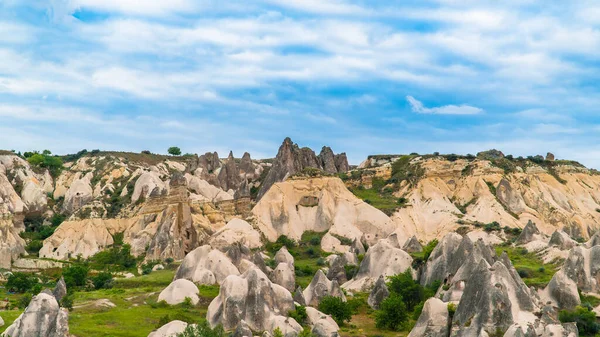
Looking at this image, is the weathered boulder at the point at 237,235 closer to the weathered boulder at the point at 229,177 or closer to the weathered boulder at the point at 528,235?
the weathered boulder at the point at 528,235

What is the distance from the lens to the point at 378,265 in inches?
3172

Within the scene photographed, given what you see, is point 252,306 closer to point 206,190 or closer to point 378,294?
point 378,294

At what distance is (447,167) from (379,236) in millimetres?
24864

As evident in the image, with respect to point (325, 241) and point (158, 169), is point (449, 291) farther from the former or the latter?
point (158, 169)

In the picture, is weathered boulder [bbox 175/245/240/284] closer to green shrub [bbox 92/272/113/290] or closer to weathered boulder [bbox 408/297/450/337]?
green shrub [bbox 92/272/113/290]

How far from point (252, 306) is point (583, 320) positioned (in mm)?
24809

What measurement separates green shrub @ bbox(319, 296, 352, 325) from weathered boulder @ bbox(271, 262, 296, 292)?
10383 mm

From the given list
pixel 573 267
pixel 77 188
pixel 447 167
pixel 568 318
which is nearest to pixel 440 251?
pixel 573 267

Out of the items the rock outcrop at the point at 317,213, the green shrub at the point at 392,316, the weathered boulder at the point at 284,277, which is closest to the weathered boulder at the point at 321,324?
the green shrub at the point at 392,316

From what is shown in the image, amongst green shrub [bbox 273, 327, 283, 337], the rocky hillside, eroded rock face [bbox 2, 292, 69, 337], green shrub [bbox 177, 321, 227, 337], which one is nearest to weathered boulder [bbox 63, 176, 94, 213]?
the rocky hillside

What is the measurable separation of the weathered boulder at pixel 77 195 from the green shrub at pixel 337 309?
280 feet

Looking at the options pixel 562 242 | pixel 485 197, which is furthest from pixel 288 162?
pixel 562 242

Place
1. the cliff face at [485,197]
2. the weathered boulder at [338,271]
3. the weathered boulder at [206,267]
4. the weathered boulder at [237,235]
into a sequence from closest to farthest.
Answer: the weathered boulder at [206,267]
the weathered boulder at [338,271]
the weathered boulder at [237,235]
the cliff face at [485,197]

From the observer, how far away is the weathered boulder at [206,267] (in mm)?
77000
